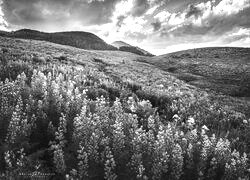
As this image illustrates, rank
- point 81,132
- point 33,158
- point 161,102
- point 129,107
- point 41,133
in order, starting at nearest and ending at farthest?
point 33,158 → point 81,132 → point 41,133 → point 129,107 → point 161,102

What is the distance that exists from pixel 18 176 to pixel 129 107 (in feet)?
14.5

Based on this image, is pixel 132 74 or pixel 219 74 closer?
pixel 132 74

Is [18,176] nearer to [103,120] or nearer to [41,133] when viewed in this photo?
[41,133]

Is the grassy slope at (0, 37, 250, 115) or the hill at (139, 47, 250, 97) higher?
the grassy slope at (0, 37, 250, 115)

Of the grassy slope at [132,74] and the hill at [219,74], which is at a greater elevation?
the grassy slope at [132,74]

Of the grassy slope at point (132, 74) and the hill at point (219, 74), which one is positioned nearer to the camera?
the grassy slope at point (132, 74)

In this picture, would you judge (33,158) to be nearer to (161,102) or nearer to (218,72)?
(161,102)

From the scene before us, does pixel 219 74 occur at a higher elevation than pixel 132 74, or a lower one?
lower

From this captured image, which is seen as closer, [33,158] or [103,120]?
[33,158]

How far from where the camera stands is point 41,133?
5.40 meters

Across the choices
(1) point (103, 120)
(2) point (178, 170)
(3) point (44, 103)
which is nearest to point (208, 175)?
(2) point (178, 170)

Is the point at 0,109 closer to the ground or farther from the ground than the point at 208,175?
farther from the ground

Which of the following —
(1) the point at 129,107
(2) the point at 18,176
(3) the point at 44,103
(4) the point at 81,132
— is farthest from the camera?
(1) the point at 129,107

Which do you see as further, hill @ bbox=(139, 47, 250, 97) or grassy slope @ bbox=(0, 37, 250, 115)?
hill @ bbox=(139, 47, 250, 97)
